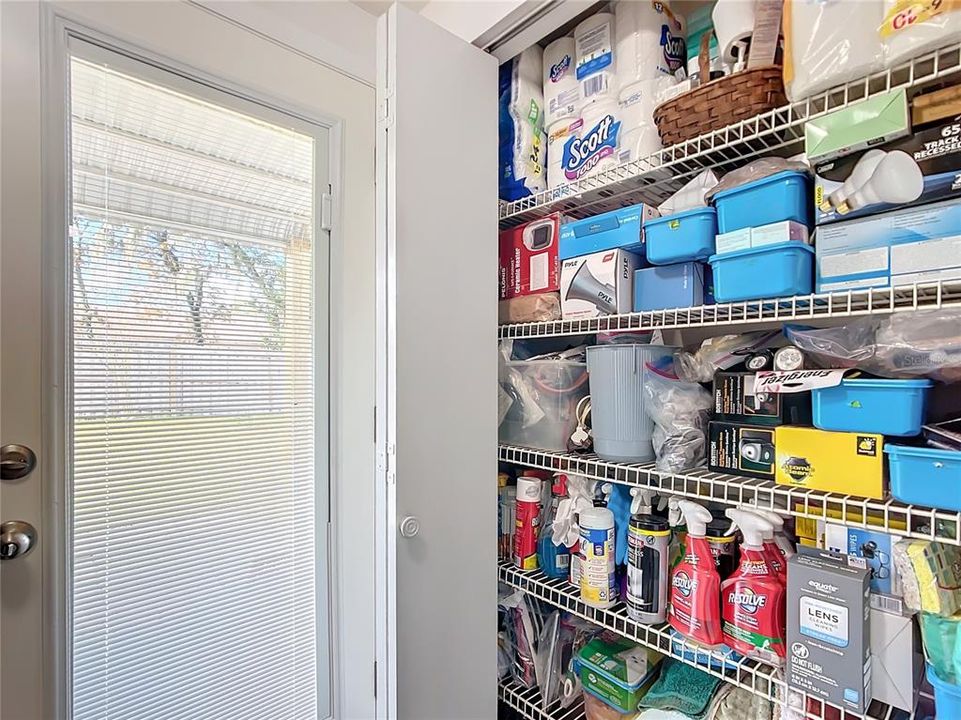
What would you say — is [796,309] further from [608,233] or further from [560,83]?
[560,83]

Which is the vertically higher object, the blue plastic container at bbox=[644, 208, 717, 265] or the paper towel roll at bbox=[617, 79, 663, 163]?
the paper towel roll at bbox=[617, 79, 663, 163]

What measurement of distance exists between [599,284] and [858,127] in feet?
1.77

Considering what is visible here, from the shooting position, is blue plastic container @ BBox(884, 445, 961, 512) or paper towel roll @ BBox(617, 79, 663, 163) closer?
blue plastic container @ BBox(884, 445, 961, 512)

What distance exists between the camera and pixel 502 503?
143 cm

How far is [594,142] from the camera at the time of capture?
123 centimetres

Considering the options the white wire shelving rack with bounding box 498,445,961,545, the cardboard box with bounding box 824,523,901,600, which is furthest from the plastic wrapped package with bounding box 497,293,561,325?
the cardboard box with bounding box 824,523,901,600

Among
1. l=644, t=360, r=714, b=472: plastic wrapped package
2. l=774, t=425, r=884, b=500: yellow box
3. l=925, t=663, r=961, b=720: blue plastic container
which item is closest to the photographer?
l=925, t=663, r=961, b=720: blue plastic container

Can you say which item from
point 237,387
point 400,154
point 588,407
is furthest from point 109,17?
point 588,407

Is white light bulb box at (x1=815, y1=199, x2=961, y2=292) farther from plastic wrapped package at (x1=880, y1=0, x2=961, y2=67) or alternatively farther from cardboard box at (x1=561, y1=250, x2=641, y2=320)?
cardboard box at (x1=561, y1=250, x2=641, y2=320)

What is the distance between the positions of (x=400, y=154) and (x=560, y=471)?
85 cm

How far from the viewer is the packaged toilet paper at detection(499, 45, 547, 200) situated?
138cm

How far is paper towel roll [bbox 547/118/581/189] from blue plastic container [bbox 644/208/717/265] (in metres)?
0.32

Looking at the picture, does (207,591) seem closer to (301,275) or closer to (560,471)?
(301,275)

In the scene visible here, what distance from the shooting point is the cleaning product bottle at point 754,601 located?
94 cm
